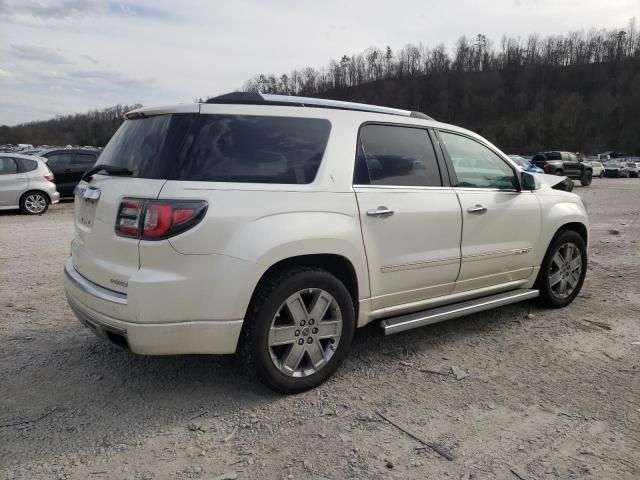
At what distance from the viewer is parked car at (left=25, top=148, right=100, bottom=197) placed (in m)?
15.2

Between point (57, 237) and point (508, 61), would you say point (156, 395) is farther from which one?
point (508, 61)

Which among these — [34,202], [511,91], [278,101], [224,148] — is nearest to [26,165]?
[34,202]

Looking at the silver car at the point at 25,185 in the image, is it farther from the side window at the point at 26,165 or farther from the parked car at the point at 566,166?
the parked car at the point at 566,166

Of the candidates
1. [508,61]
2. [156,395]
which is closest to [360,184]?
[156,395]

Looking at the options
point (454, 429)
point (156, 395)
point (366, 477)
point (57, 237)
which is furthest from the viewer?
point (57, 237)

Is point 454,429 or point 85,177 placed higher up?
point 85,177

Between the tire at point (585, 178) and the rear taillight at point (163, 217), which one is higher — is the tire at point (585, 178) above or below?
below

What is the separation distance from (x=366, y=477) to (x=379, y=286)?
1.39 metres

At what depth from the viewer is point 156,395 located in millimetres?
3289

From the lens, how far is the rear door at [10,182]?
40.5 ft

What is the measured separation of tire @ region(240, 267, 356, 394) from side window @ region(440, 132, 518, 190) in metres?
1.54

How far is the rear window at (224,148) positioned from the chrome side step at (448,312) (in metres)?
1.20

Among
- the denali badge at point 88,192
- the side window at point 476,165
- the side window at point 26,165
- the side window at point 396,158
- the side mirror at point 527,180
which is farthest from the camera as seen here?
the side window at point 26,165

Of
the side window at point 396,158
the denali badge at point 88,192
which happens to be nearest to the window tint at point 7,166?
the denali badge at point 88,192
